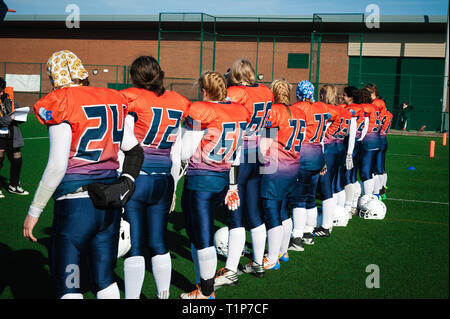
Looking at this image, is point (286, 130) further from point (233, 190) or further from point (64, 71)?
point (64, 71)

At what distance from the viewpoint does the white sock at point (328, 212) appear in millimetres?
7202

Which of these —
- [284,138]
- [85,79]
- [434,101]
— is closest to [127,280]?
[85,79]

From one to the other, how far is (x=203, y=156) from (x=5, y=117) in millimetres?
Result: 5894

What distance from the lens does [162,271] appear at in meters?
4.14

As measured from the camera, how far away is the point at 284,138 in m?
5.55

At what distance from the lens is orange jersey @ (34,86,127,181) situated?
296 centimetres

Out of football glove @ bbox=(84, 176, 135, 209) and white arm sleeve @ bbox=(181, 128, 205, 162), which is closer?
football glove @ bbox=(84, 176, 135, 209)

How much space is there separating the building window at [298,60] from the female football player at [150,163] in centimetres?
2906

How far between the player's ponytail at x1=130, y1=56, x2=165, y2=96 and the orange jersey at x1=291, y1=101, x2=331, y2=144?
2497mm

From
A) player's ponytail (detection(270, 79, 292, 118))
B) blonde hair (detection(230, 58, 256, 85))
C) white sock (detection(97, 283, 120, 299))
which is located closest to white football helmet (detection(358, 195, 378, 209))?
player's ponytail (detection(270, 79, 292, 118))

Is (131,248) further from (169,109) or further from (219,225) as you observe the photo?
(219,225)

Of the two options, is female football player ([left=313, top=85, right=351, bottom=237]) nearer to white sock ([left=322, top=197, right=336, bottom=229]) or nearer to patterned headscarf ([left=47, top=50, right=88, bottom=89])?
white sock ([left=322, top=197, right=336, bottom=229])

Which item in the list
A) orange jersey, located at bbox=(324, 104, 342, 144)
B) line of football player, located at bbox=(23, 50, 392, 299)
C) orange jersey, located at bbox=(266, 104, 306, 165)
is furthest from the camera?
orange jersey, located at bbox=(324, 104, 342, 144)

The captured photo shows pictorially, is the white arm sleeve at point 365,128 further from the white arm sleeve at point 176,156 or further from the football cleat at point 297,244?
the white arm sleeve at point 176,156
